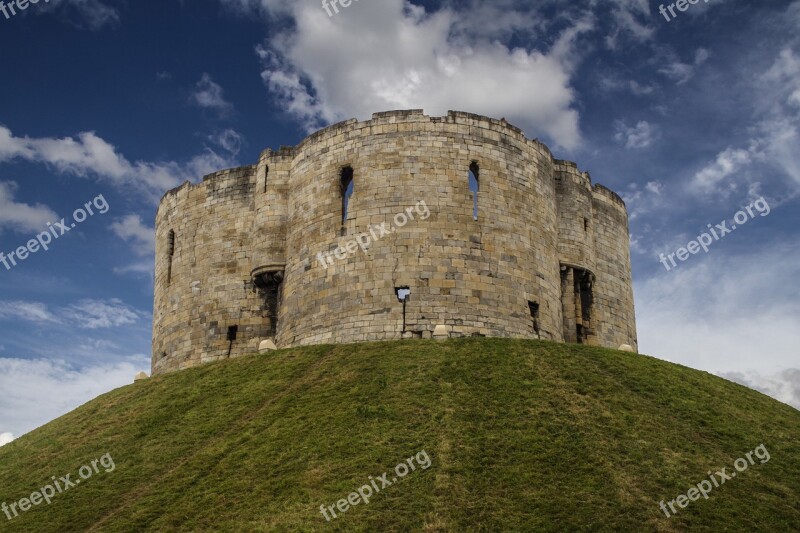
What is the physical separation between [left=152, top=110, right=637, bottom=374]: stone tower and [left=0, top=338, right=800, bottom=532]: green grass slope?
2443 mm

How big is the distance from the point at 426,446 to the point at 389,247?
1144cm

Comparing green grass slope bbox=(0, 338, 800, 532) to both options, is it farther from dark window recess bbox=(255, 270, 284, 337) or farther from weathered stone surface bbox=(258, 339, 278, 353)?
dark window recess bbox=(255, 270, 284, 337)

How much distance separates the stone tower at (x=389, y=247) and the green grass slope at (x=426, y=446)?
2.44m

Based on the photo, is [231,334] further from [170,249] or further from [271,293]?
[170,249]

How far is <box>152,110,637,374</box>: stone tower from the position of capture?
31859 millimetres

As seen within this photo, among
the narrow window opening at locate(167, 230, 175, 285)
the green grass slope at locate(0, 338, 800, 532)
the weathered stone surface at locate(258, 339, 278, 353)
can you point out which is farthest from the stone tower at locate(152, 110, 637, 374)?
the green grass slope at locate(0, 338, 800, 532)

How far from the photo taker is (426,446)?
2194cm

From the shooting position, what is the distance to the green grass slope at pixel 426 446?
19219mm

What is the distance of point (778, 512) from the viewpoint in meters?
19.4

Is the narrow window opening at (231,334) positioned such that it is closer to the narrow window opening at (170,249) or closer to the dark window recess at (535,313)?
the narrow window opening at (170,249)

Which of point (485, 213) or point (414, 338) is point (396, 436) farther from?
point (485, 213)

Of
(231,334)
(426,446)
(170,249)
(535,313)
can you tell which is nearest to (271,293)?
(231,334)

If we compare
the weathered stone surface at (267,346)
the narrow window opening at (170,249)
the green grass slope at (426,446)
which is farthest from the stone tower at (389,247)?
the green grass slope at (426,446)

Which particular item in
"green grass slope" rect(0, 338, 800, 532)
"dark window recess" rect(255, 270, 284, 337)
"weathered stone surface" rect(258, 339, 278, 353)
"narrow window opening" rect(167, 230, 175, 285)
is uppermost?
"narrow window opening" rect(167, 230, 175, 285)
